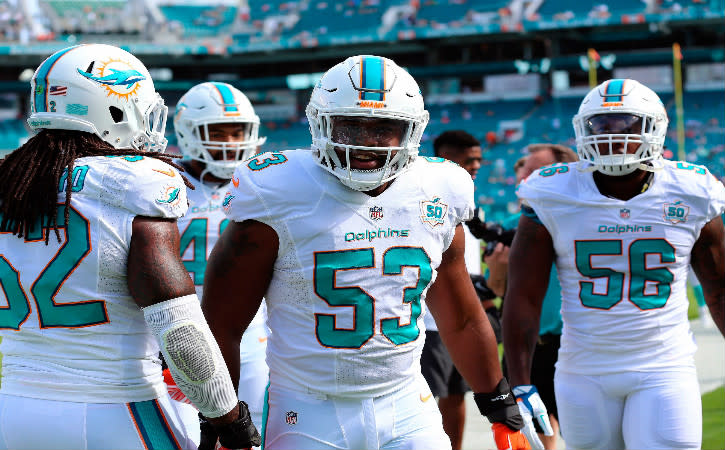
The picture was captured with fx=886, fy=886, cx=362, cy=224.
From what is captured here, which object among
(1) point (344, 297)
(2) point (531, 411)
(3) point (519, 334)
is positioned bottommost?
(2) point (531, 411)

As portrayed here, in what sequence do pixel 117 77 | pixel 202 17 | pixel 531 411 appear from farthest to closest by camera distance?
1. pixel 202 17
2. pixel 531 411
3. pixel 117 77

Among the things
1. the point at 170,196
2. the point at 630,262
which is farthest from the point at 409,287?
the point at 630,262

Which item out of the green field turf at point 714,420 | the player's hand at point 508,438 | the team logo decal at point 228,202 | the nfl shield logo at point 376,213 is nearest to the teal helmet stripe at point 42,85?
the team logo decal at point 228,202

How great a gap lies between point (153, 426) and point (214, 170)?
2382mm

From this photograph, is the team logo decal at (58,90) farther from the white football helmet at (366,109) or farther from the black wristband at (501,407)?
the black wristband at (501,407)

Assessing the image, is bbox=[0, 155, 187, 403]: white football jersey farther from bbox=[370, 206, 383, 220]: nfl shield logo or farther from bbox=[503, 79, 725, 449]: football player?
bbox=[503, 79, 725, 449]: football player

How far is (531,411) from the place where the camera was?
3.31 metres

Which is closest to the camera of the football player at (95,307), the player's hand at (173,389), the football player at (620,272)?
the football player at (95,307)

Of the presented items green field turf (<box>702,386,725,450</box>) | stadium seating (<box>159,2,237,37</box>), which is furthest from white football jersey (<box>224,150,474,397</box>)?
stadium seating (<box>159,2,237,37</box>)

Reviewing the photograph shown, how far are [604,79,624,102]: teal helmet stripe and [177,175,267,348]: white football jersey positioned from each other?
5.98 ft

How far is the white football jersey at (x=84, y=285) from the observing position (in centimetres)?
216

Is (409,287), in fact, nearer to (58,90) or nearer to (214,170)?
(58,90)

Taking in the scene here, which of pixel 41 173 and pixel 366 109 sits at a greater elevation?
pixel 366 109

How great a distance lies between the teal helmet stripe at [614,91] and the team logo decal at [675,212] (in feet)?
1.64
